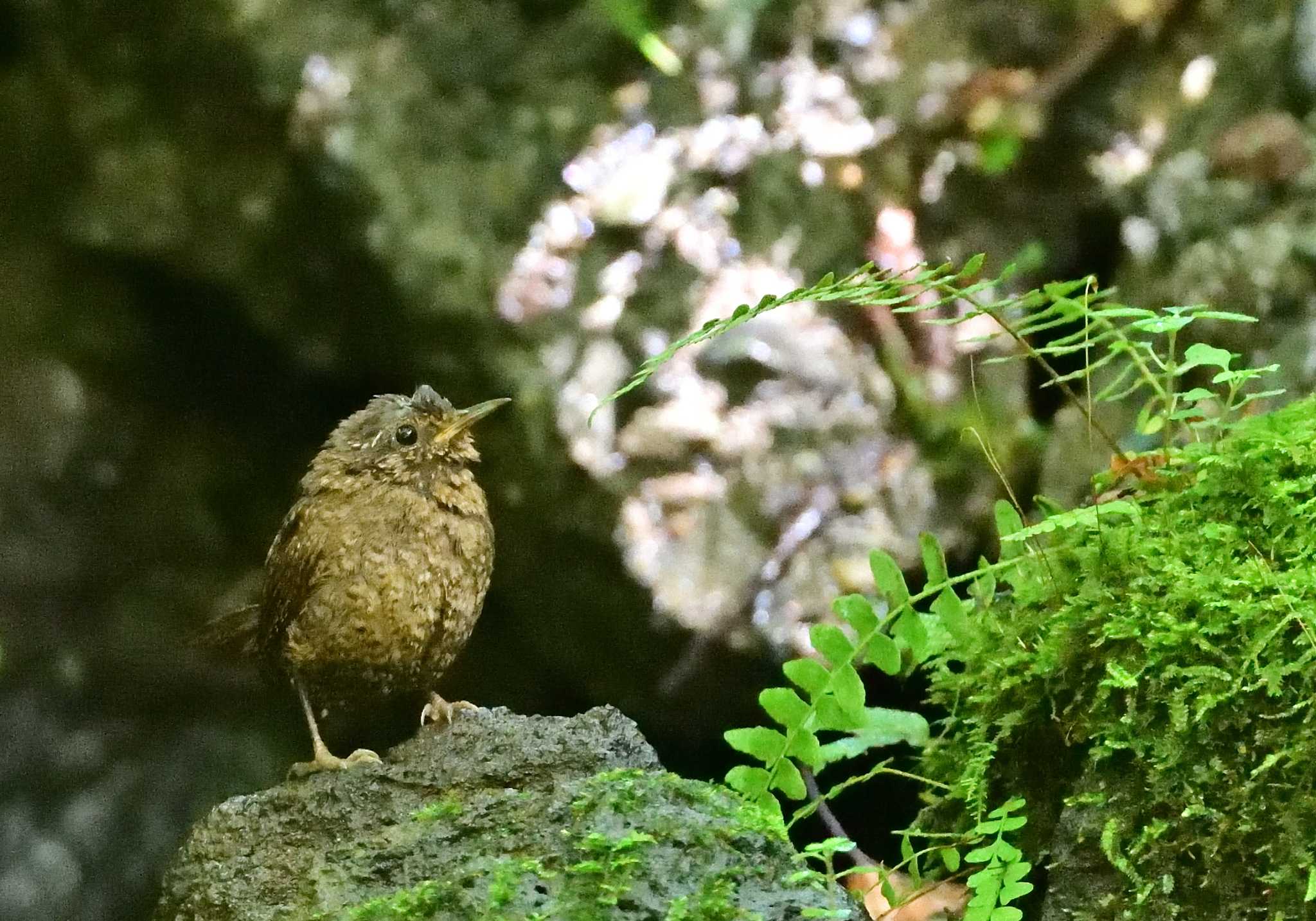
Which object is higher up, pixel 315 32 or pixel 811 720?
pixel 315 32

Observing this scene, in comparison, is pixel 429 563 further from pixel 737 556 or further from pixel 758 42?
pixel 758 42

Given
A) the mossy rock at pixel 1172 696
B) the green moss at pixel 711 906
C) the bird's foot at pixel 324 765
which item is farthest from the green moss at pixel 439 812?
the mossy rock at pixel 1172 696

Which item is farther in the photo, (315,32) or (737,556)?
(315,32)

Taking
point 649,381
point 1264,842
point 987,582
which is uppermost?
point 649,381

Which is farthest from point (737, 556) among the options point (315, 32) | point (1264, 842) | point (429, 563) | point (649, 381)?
point (315, 32)

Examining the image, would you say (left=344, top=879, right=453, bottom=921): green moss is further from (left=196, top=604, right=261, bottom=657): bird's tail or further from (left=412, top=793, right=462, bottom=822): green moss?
(left=196, top=604, right=261, bottom=657): bird's tail

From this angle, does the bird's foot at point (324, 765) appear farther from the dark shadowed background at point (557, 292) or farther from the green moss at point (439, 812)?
the dark shadowed background at point (557, 292)

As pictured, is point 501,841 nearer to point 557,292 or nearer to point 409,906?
point 409,906
